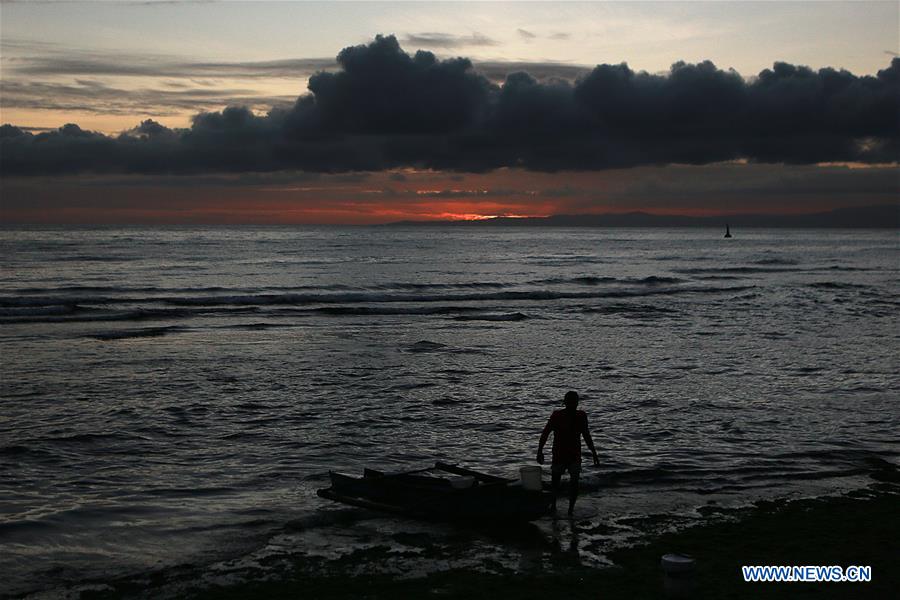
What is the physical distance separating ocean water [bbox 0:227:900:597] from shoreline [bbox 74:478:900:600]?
290 mm

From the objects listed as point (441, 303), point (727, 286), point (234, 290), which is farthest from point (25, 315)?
point (727, 286)

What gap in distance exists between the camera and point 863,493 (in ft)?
43.9

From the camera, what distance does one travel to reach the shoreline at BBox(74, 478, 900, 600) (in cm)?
944

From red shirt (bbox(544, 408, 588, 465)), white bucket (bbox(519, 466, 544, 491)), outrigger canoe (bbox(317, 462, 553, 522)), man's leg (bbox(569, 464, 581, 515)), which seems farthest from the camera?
red shirt (bbox(544, 408, 588, 465))

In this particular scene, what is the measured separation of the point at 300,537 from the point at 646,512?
5.27 meters

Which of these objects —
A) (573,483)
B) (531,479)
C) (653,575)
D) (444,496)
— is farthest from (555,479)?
(653,575)

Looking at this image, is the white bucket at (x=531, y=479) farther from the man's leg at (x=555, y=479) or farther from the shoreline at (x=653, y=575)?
the shoreline at (x=653, y=575)

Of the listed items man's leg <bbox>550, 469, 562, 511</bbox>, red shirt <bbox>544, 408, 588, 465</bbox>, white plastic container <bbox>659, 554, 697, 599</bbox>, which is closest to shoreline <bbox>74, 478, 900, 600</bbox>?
white plastic container <bbox>659, 554, 697, 599</bbox>

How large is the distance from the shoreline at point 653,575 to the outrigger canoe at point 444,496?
955 mm

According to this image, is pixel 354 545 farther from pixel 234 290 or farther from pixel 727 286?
pixel 727 286

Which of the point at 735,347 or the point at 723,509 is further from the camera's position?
the point at 735,347

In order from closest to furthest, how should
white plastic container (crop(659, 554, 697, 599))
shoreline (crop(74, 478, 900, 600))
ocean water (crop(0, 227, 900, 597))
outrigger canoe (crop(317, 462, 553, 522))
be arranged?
white plastic container (crop(659, 554, 697, 599)) < shoreline (crop(74, 478, 900, 600)) < ocean water (crop(0, 227, 900, 597)) < outrigger canoe (crop(317, 462, 553, 522))

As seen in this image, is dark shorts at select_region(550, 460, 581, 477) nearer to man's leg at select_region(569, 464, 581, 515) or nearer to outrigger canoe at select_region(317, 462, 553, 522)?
man's leg at select_region(569, 464, 581, 515)

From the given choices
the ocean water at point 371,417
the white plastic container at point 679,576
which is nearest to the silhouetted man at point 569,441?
the ocean water at point 371,417
